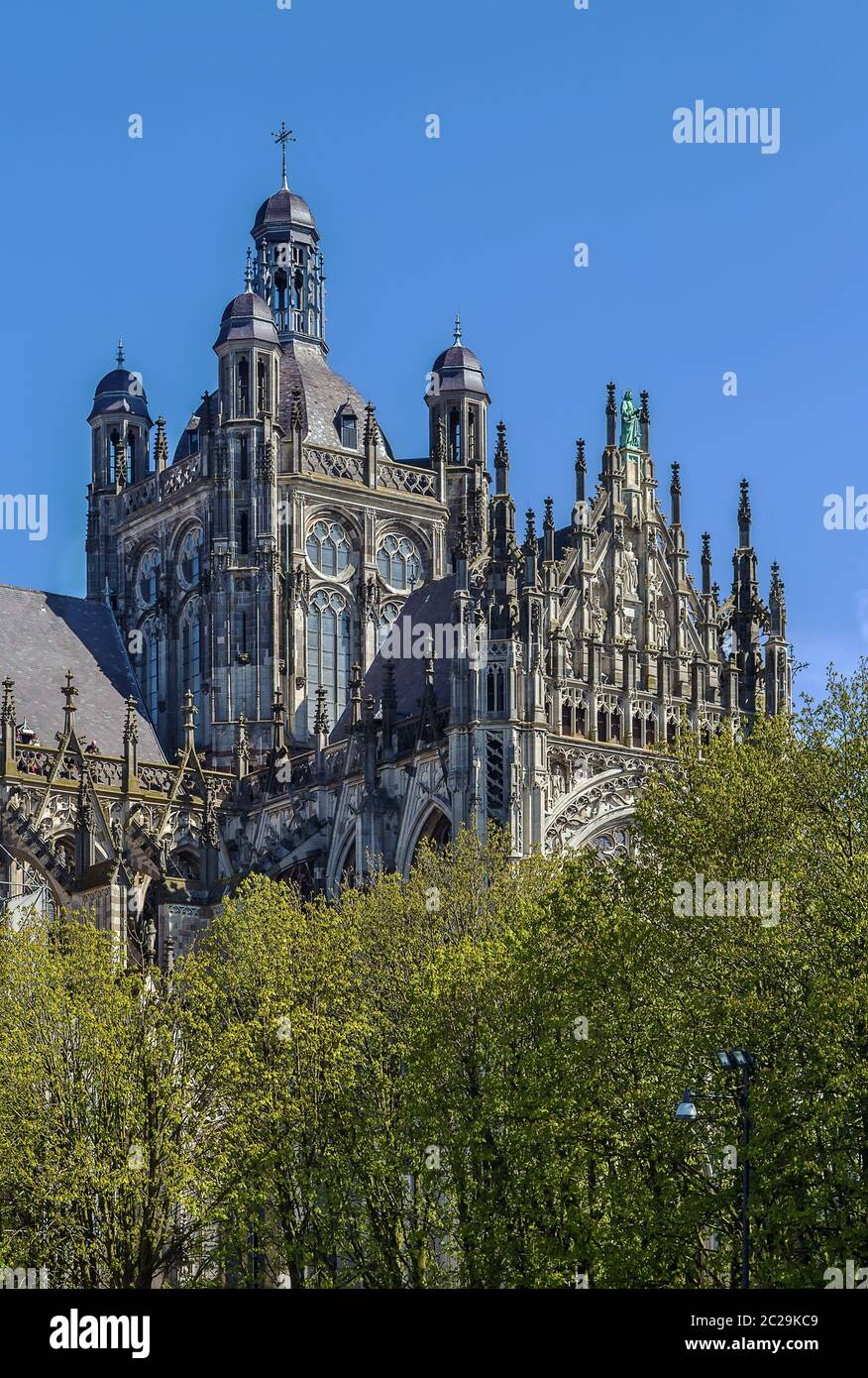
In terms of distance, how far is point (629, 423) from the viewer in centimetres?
9212

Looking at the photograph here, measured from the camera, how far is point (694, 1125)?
2147 inches

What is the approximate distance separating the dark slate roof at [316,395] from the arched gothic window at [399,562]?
407 centimetres

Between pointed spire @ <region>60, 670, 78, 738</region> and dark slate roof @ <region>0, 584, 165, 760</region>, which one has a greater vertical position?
dark slate roof @ <region>0, 584, 165, 760</region>

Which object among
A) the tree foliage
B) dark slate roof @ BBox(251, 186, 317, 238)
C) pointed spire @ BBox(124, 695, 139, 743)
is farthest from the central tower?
the tree foliage

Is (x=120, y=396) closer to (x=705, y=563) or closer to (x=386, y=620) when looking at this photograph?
(x=386, y=620)

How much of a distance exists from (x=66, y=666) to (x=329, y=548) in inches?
455

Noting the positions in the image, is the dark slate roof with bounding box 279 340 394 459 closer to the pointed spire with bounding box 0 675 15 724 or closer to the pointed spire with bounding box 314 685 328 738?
the pointed spire with bounding box 314 685 328 738

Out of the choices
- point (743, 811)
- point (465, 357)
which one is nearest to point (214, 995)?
point (743, 811)

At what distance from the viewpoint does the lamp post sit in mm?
46094

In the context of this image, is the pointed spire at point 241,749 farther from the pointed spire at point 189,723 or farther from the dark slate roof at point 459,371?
the dark slate roof at point 459,371

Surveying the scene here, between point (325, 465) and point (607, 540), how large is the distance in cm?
1973

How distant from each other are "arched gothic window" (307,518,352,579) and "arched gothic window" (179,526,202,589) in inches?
184

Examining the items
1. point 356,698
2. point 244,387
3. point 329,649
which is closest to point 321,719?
point 356,698

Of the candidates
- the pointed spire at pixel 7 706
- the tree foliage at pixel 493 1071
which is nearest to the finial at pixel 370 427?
the pointed spire at pixel 7 706
